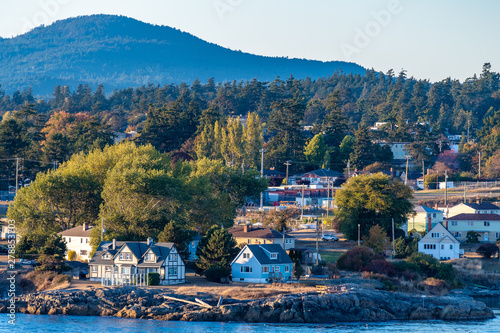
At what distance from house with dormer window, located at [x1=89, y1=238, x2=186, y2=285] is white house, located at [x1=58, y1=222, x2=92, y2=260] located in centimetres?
663

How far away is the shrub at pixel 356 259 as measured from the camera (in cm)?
5859

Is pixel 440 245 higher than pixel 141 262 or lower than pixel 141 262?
higher

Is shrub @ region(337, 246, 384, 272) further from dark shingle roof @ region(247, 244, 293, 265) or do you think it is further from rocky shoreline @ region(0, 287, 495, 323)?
rocky shoreline @ region(0, 287, 495, 323)

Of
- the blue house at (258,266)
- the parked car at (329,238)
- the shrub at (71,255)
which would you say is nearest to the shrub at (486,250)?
the parked car at (329,238)

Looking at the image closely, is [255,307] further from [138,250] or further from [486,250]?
[486,250]

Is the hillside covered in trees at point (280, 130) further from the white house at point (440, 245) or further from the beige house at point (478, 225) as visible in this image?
the white house at point (440, 245)

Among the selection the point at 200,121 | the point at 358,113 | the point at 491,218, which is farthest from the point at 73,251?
the point at 358,113

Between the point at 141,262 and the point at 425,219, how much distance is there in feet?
122

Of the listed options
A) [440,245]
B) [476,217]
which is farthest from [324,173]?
[440,245]

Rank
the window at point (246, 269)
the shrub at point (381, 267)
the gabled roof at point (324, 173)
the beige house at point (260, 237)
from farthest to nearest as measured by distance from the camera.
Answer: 1. the gabled roof at point (324, 173)
2. the beige house at point (260, 237)
3. the shrub at point (381, 267)
4. the window at point (246, 269)

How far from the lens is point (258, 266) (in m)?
53.0

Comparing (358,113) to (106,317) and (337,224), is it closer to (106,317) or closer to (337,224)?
(337,224)

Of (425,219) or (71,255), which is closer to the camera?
(71,255)

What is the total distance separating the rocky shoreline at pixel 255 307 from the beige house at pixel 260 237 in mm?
12820
